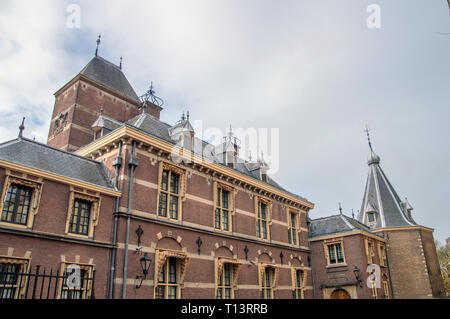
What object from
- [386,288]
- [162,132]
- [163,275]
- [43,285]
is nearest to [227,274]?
[163,275]

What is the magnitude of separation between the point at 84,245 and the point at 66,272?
3.52ft

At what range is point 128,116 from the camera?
23.0 meters

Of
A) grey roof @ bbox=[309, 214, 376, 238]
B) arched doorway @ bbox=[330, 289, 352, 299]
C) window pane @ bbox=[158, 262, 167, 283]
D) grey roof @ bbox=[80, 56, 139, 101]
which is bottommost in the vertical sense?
arched doorway @ bbox=[330, 289, 352, 299]

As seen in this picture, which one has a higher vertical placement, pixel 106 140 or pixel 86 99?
pixel 86 99

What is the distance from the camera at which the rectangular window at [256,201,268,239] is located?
A: 67.6 feet

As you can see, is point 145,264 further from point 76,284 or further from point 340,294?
point 340,294

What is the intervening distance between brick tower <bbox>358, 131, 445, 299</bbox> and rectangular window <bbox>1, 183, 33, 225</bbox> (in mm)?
27952

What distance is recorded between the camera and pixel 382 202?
108 feet

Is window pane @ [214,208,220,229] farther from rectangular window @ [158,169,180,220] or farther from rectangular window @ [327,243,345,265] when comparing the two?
rectangular window @ [327,243,345,265]

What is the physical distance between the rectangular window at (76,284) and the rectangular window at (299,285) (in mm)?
14328

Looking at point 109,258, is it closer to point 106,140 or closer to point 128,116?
point 106,140

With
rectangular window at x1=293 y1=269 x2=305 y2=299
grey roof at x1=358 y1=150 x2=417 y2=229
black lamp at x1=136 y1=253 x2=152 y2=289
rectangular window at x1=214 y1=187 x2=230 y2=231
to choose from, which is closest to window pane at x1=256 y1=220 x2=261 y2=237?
rectangular window at x1=214 y1=187 x2=230 y2=231

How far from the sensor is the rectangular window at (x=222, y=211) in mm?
17922
